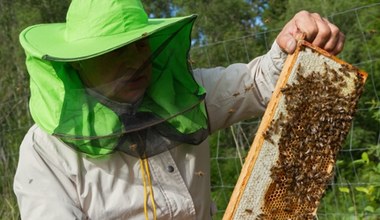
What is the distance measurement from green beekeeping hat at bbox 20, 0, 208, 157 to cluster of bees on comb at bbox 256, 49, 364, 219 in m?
0.36

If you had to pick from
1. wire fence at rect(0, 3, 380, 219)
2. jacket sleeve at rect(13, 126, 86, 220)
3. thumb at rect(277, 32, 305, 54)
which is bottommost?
wire fence at rect(0, 3, 380, 219)

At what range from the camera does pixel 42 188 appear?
2.36m

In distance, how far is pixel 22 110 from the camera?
7.41 metres

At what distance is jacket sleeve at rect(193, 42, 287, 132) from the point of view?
2.73m

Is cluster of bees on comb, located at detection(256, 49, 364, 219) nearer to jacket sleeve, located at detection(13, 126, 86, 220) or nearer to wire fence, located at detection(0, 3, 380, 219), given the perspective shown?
jacket sleeve, located at detection(13, 126, 86, 220)

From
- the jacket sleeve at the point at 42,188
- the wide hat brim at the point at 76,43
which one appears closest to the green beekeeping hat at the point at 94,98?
the wide hat brim at the point at 76,43

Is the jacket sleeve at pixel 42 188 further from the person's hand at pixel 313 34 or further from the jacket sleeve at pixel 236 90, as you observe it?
the person's hand at pixel 313 34

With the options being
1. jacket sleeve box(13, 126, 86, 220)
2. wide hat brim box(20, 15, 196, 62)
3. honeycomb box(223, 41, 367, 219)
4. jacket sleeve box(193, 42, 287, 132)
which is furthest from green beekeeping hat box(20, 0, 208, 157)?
honeycomb box(223, 41, 367, 219)

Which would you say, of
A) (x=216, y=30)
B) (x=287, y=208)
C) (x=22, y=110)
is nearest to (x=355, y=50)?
(x=216, y=30)

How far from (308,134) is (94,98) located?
767 millimetres

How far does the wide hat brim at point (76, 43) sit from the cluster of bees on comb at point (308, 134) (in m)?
0.49

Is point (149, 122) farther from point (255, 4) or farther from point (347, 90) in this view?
point (255, 4)

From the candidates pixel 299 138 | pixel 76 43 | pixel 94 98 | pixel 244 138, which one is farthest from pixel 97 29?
pixel 244 138

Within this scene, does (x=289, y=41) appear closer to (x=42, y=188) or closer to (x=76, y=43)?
(x=76, y=43)
